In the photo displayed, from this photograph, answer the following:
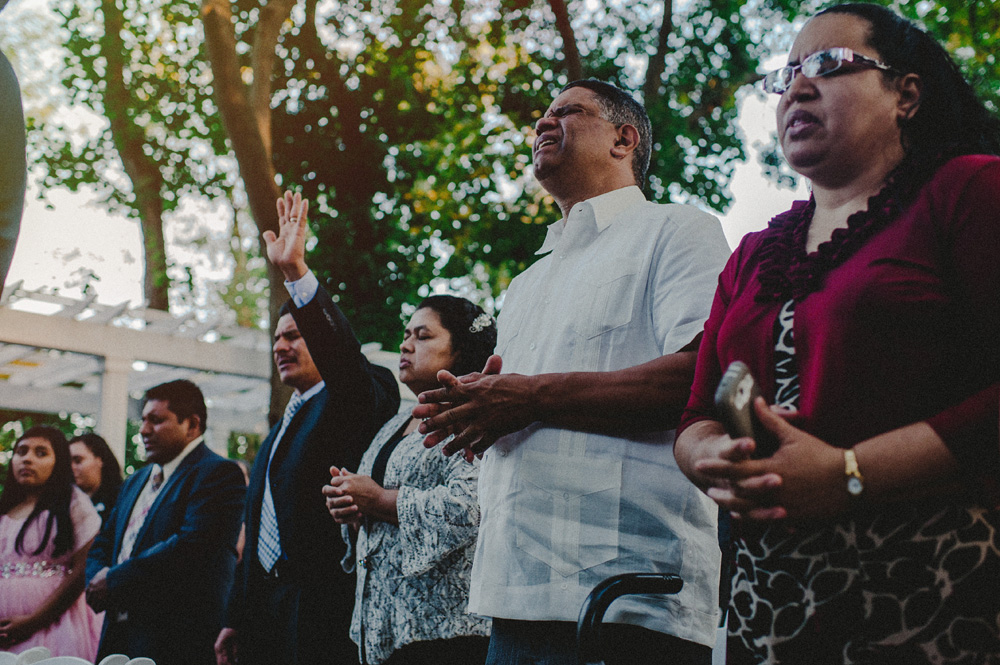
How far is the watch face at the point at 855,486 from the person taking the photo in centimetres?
111

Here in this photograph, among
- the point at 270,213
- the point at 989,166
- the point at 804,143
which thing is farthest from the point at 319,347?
the point at 270,213

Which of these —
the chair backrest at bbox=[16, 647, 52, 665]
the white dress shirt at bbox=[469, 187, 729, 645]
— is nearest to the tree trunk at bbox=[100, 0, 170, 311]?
the chair backrest at bbox=[16, 647, 52, 665]

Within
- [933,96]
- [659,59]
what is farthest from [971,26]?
[933,96]

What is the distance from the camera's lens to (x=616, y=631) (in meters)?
1.66

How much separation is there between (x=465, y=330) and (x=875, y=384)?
2.35m

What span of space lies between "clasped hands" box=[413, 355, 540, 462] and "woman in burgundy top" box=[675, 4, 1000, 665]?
1.56ft

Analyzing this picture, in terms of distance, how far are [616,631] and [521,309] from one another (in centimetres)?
89

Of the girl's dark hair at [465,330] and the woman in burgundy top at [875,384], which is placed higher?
the girl's dark hair at [465,330]

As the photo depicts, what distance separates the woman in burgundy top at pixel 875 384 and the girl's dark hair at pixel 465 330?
6.61 feet

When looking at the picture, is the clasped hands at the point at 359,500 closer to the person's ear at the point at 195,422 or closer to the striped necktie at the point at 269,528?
the striped necktie at the point at 269,528

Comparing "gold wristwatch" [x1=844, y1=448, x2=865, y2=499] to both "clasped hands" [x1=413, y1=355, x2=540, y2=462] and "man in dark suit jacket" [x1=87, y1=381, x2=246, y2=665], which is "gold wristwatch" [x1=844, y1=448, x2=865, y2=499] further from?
"man in dark suit jacket" [x1=87, y1=381, x2=246, y2=665]

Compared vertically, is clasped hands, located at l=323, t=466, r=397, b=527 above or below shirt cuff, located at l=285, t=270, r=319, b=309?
below

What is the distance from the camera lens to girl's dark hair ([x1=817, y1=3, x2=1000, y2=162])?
136cm

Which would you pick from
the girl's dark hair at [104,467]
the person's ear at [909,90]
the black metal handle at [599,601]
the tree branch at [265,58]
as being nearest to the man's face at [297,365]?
the black metal handle at [599,601]
